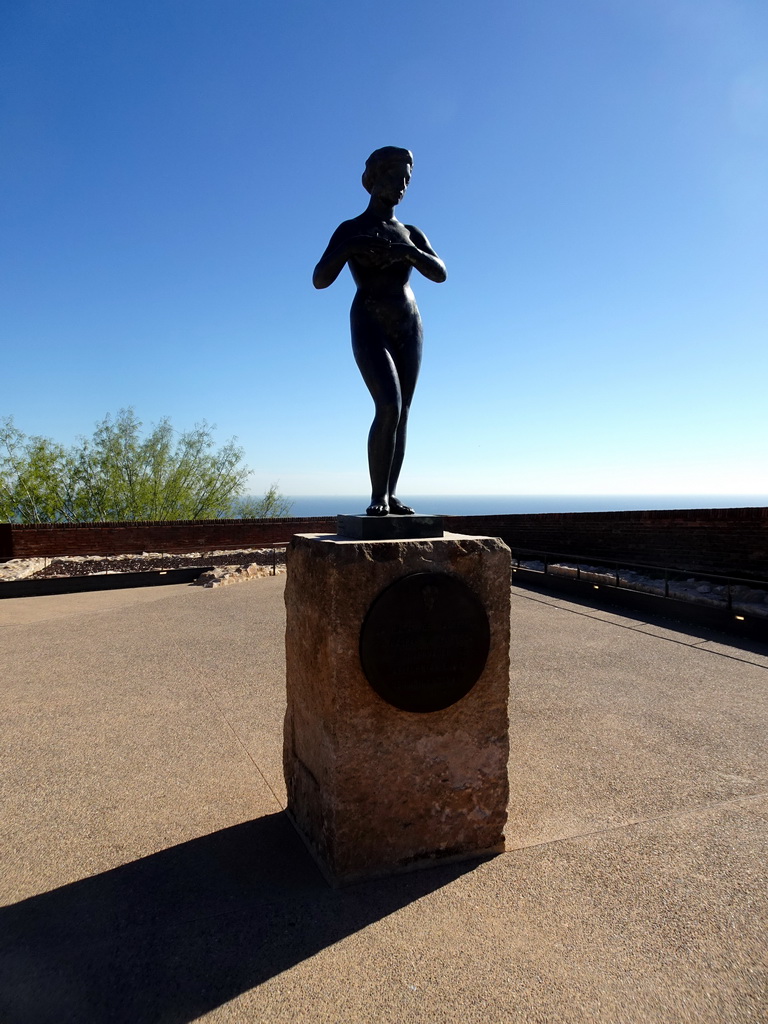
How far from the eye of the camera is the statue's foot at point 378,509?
2.82 meters

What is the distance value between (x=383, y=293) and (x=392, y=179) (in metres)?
0.52

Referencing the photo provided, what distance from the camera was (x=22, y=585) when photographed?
1063 centimetres

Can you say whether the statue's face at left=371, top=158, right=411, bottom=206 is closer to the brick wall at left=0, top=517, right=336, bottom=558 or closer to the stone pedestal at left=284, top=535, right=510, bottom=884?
the stone pedestal at left=284, top=535, right=510, bottom=884

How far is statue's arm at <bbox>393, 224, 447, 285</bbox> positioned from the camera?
114 inches

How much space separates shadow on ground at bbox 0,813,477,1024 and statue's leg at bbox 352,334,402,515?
1600 mm

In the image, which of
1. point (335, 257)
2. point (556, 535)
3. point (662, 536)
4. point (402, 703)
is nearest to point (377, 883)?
point (402, 703)

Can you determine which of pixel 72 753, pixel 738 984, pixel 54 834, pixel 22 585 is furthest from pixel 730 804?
pixel 22 585

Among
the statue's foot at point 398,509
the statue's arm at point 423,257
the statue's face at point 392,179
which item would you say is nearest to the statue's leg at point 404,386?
the statue's foot at point 398,509

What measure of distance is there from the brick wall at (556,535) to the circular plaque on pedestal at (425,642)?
21.5 ft

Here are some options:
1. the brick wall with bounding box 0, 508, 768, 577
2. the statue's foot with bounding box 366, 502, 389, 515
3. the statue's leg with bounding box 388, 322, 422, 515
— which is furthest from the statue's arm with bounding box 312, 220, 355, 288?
the brick wall with bounding box 0, 508, 768, 577

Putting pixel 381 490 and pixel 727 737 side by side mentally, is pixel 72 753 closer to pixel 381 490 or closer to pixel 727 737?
pixel 381 490

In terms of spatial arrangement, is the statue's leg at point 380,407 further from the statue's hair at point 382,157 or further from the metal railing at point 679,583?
the metal railing at point 679,583

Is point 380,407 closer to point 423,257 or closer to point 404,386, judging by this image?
point 404,386

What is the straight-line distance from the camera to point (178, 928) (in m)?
2.26
